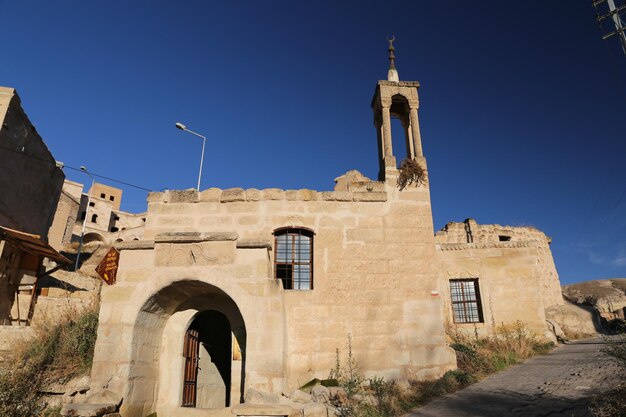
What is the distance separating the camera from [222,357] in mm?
11977

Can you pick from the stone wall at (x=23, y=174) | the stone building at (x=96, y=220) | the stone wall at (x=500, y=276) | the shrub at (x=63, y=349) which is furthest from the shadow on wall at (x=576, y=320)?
the stone building at (x=96, y=220)

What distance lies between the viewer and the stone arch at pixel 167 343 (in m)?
8.13

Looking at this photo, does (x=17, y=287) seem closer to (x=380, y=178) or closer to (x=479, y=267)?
(x=380, y=178)

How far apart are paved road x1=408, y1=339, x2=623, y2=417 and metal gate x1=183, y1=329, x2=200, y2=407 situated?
5106 mm

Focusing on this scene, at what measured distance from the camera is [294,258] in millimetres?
10188

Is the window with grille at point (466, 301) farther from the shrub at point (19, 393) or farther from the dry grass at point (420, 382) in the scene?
the shrub at point (19, 393)

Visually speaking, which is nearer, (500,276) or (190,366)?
(190,366)

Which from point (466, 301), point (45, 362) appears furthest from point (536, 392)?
point (45, 362)

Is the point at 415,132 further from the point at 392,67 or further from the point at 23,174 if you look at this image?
the point at 23,174

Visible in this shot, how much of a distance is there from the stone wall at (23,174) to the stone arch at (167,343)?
9.60m

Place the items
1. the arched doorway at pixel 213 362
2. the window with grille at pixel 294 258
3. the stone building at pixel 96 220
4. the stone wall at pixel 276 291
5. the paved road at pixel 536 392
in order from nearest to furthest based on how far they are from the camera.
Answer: the paved road at pixel 536 392 → the stone wall at pixel 276 291 → the window with grille at pixel 294 258 → the arched doorway at pixel 213 362 → the stone building at pixel 96 220

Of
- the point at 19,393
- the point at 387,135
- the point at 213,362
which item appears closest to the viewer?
the point at 19,393

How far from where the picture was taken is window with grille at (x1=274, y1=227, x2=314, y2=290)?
33.1ft

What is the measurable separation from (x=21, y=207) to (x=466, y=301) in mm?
17973
